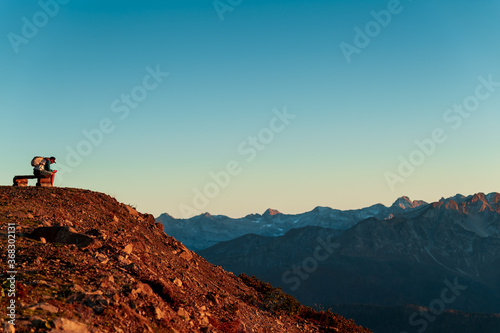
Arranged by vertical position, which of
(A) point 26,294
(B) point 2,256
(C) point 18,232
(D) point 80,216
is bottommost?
(A) point 26,294

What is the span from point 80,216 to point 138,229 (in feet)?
13.1

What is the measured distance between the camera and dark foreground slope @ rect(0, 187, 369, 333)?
13281mm

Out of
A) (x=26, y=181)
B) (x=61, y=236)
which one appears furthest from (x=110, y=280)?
(x=26, y=181)

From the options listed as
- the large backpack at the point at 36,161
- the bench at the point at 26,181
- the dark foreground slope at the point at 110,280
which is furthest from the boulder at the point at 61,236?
the large backpack at the point at 36,161

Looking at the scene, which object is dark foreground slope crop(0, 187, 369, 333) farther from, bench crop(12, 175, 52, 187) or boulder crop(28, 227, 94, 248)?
bench crop(12, 175, 52, 187)

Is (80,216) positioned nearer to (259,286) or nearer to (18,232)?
(18,232)

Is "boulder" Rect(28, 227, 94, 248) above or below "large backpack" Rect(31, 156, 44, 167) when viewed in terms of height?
below

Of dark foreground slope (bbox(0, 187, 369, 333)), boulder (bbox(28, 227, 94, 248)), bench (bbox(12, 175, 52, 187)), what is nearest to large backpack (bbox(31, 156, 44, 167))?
bench (bbox(12, 175, 52, 187))

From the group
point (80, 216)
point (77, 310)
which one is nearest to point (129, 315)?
point (77, 310)

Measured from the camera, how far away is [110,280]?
15641 millimetres

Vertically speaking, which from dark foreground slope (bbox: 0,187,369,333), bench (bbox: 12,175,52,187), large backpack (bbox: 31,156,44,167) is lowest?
dark foreground slope (bbox: 0,187,369,333)

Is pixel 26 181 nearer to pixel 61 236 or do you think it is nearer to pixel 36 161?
pixel 36 161

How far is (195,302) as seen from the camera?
19.0 m

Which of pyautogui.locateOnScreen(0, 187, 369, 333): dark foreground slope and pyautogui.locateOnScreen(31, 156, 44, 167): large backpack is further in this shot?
pyautogui.locateOnScreen(31, 156, 44, 167): large backpack
